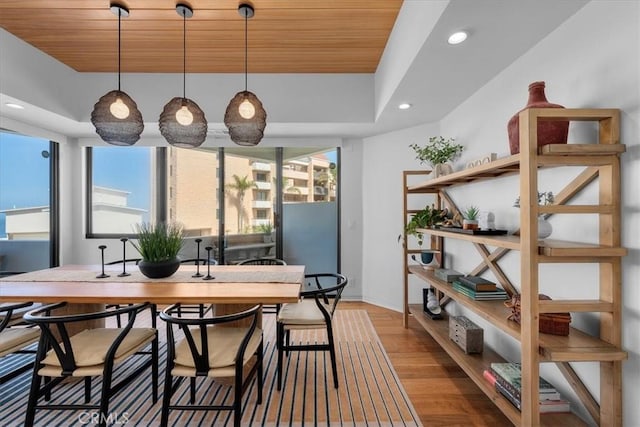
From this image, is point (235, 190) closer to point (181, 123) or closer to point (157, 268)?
point (181, 123)

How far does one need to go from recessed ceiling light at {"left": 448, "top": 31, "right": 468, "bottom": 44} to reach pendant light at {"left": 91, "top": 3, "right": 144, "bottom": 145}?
238cm

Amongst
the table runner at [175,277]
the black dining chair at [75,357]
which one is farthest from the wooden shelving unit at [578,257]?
the black dining chair at [75,357]

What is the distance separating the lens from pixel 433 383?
218cm

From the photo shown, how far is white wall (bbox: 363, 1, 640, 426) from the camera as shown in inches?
50.6

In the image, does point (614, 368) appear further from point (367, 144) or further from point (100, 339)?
point (367, 144)

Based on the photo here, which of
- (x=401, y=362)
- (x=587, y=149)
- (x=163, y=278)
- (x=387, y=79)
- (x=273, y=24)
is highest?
(x=273, y=24)

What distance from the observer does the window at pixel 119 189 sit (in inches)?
168

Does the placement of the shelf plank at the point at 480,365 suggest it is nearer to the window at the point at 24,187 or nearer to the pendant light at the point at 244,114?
the pendant light at the point at 244,114

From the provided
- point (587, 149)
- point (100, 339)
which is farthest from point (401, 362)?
point (100, 339)

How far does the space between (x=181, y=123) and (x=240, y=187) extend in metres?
1.94

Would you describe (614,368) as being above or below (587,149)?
below

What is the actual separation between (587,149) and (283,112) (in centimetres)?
282

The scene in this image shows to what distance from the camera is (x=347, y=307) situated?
3859 mm

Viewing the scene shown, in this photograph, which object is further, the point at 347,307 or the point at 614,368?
the point at 347,307
